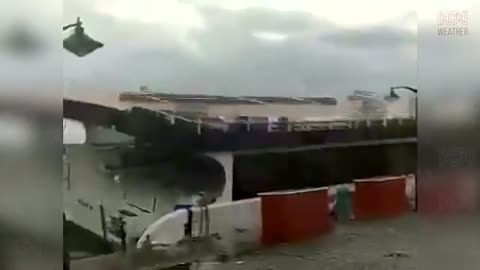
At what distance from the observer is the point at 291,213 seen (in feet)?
3.28

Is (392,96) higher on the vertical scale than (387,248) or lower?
higher

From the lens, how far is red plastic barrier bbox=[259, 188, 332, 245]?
100 centimetres

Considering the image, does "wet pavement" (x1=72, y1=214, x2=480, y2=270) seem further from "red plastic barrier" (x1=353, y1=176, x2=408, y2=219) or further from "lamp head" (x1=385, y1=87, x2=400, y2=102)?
"lamp head" (x1=385, y1=87, x2=400, y2=102)

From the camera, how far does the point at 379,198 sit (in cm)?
101

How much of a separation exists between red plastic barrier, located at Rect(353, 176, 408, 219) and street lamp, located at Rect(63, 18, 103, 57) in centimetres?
46

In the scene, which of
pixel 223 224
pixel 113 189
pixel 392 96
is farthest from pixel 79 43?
pixel 392 96

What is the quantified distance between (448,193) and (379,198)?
0.11 metres

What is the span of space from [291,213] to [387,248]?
174 millimetres

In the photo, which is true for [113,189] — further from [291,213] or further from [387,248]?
[387,248]

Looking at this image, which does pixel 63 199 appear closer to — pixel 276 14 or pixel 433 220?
pixel 276 14

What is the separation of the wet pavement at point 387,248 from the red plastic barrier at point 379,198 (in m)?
0.01

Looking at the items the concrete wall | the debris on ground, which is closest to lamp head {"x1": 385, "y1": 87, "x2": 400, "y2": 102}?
the debris on ground

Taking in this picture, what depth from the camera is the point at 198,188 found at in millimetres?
981

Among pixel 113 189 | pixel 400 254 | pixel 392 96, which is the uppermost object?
pixel 392 96
